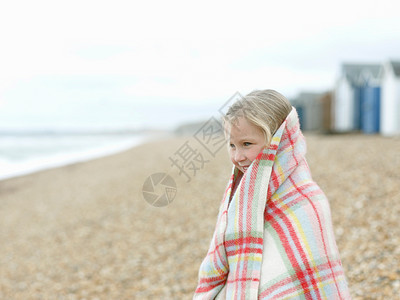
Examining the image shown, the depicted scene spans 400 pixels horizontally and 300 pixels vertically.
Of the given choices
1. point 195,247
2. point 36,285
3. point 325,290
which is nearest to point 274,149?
point 325,290

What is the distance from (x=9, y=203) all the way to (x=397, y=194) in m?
13.5

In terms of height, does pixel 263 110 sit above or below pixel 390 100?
above

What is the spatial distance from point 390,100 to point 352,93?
4819mm

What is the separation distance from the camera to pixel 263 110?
6.05ft

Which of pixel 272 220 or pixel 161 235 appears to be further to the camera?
pixel 161 235

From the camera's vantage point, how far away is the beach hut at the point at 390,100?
779 inches

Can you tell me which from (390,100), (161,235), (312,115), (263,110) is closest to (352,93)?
(390,100)

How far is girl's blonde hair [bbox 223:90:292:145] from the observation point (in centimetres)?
181

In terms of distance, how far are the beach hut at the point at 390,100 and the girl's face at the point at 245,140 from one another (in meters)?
19.7

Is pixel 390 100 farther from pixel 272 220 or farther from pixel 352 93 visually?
pixel 272 220

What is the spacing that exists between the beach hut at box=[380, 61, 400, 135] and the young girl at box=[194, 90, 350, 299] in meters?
19.6

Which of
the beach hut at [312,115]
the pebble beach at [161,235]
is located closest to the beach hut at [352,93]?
the beach hut at [312,115]

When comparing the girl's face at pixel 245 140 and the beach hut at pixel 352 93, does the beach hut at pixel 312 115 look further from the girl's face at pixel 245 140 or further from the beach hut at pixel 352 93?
the girl's face at pixel 245 140

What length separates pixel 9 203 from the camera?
52.0ft
